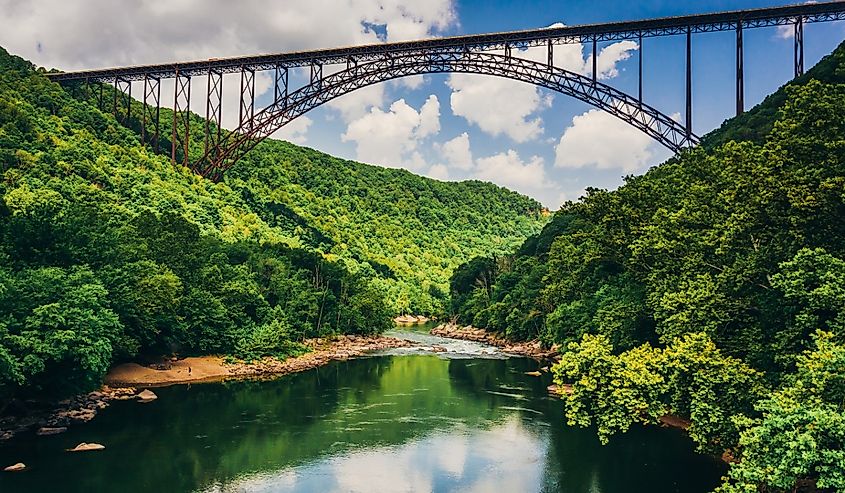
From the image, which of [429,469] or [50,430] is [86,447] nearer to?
[50,430]

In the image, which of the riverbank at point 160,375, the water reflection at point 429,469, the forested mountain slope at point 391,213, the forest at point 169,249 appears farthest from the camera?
the forested mountain slope at point 391,213

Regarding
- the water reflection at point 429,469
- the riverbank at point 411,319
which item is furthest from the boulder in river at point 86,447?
the riverbank at point 411,319

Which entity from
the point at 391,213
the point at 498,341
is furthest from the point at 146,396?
the point at 391,213

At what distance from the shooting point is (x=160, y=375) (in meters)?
34.3

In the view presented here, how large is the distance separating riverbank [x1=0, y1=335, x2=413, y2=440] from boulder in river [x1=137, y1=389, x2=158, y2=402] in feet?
0.15

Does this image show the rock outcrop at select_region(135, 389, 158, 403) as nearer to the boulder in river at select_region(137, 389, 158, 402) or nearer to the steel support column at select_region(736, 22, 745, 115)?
the boulder in river at select_region(137, 389, 158, 402)

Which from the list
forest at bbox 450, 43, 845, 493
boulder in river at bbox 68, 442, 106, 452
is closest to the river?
boulder in river at bbox 68, 442, 106, 452

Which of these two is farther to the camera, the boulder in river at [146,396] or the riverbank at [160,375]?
the boulder in river at [146,396]

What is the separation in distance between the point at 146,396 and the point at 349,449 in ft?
38.6

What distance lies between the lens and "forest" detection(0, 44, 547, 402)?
2386cm

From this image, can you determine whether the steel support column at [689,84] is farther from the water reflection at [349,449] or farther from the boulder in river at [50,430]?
the boulder in river at [50,430]

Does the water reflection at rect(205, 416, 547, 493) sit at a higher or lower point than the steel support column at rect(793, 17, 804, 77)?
lower

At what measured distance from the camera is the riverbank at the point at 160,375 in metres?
23.3

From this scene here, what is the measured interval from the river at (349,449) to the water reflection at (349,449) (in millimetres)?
46
